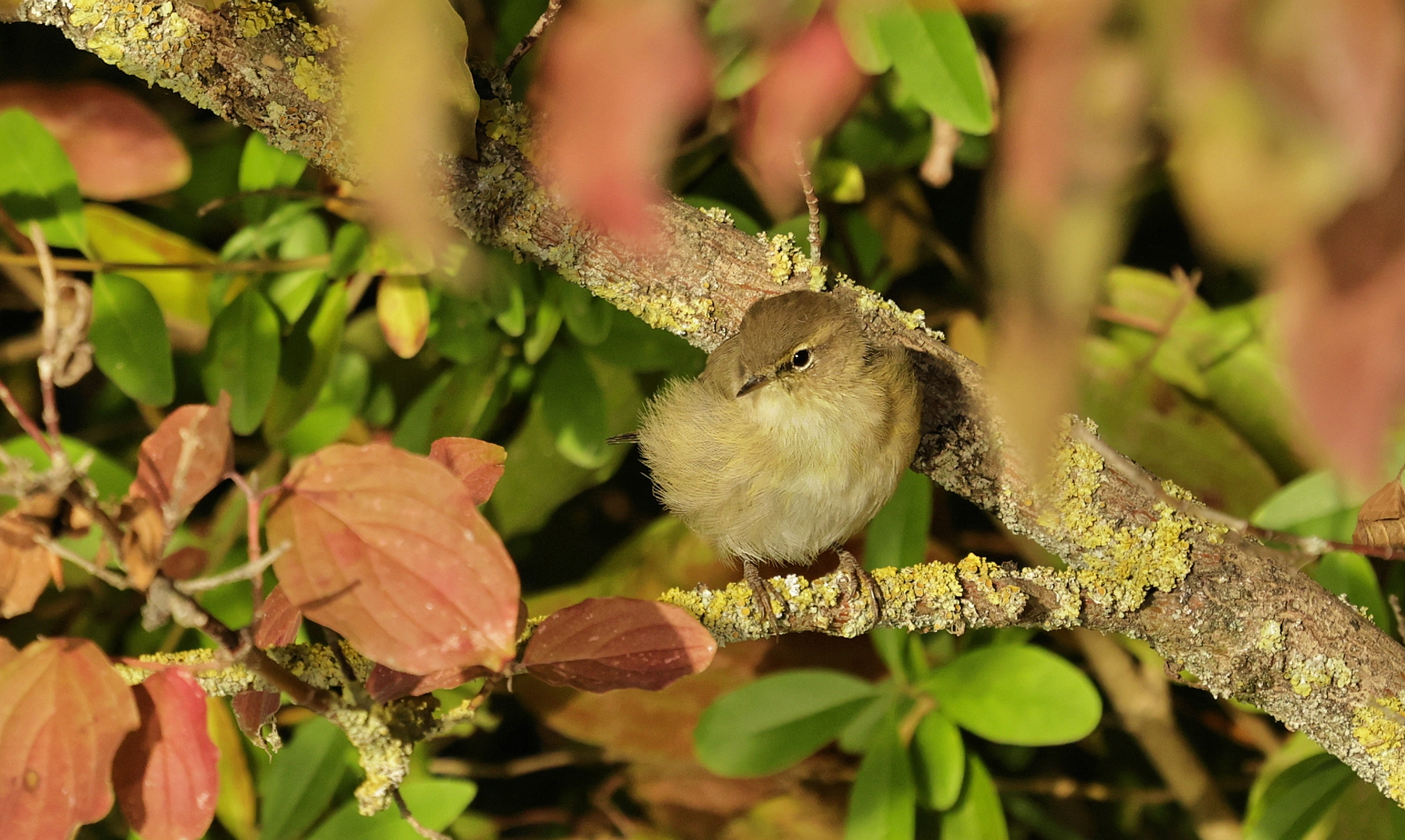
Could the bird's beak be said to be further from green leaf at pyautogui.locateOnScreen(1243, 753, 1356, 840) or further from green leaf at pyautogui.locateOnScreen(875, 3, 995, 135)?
green leaf at pyautogui.locateOnScreen(1243, 753, 1356, 840)

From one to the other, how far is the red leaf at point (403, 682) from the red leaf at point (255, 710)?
0.14 m

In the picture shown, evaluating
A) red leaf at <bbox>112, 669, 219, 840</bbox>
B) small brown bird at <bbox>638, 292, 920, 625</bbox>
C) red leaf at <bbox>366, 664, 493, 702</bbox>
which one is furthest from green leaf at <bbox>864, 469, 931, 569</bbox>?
red leaf at <bbox>112, 669, 219, 840</bbox>

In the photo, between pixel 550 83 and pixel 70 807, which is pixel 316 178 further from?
pixel 550 83

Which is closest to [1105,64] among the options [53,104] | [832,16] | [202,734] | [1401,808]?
[832,16]

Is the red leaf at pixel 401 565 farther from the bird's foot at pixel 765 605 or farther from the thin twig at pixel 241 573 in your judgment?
the bird's foot at pixel 765 605

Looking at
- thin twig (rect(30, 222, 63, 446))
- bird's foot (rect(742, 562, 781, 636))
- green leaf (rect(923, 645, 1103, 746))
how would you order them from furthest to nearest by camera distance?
green leaf (rect(923, 645, 1103, 746)) → bird's foot (rect(742, 562, 781, 636)) → thin twig (rect(30, 222, 63, 446))

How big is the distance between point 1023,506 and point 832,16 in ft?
2.78

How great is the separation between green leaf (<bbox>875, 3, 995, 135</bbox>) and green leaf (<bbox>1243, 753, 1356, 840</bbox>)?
1161mm

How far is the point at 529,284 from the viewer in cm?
187

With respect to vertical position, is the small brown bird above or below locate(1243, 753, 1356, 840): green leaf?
above

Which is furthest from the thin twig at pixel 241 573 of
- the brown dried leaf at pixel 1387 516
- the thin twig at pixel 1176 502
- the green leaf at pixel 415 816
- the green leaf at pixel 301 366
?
the brown dried leaf at pixel 1387 516

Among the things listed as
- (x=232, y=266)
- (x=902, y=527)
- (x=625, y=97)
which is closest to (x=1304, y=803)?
(x=902, y=527)

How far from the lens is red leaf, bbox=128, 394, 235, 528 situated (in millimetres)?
970

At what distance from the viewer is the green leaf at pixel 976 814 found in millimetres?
1723
